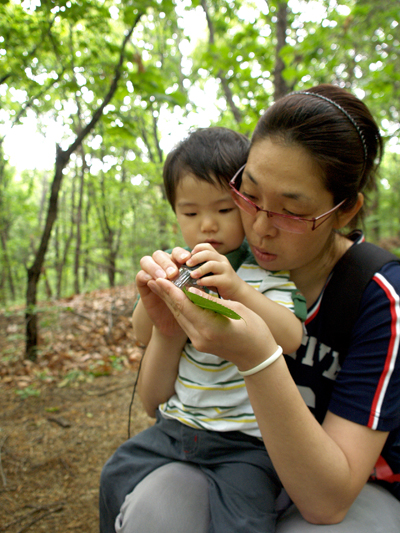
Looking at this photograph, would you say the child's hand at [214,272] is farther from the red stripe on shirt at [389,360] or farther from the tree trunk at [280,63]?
the tree trunk at [280,63]

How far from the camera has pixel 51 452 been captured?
9.23ft

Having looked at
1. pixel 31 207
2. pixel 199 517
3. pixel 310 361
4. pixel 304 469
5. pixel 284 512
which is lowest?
pixel 284 512

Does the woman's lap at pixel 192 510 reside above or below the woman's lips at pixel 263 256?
below

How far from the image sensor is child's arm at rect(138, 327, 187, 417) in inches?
59.8

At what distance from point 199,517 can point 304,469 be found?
481mm

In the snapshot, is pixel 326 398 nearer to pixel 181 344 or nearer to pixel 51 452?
pixel 181 344

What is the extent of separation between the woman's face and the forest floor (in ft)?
7.12

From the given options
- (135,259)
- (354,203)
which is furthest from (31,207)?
(354,203)

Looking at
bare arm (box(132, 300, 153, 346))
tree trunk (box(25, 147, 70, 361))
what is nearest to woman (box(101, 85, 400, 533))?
bare arm (box(132, 300, 153, 346))

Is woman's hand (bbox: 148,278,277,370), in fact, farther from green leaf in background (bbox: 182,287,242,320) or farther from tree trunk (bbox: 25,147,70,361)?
tree trunk (bbox: 25,147,70,361)

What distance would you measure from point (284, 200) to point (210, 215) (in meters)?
0.42

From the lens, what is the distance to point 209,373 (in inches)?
60.1

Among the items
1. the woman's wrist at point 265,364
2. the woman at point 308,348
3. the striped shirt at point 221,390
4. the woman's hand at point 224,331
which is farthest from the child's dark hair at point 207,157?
the woman's wrist at point 265,364

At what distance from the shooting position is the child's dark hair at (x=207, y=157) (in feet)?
5.24
